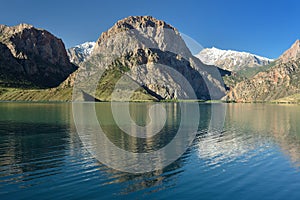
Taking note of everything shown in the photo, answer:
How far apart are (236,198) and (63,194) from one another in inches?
826

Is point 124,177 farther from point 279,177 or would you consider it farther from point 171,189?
point 279,177

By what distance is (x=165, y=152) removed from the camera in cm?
6031

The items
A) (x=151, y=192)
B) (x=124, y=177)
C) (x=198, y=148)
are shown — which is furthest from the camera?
(x=198, y=148)

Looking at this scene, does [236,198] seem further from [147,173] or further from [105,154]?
[105,154]

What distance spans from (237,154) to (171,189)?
27621 millimetres

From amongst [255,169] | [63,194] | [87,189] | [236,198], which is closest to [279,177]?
[255,169]

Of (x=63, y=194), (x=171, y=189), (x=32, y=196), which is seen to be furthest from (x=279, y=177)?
(x=32, y=196)

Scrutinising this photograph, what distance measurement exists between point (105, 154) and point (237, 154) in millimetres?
27913

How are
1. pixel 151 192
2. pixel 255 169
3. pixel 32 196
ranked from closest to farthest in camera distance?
pixel 32 196, pixel 151 192, pixel 255 169

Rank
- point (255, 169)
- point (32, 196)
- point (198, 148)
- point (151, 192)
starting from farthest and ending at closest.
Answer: point (198, 148)
point (255, 169)
point (151, 192)
point (32, 196)

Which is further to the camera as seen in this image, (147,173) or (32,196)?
(147,173)

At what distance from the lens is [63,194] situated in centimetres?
3362

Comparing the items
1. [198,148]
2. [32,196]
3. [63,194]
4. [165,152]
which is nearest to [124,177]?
[63,194]

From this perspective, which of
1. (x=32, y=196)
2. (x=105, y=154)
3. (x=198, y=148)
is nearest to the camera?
(x=32, y=196)
